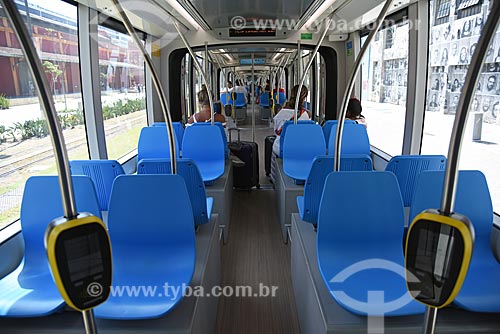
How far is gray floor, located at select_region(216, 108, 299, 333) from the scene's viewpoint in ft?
7.59

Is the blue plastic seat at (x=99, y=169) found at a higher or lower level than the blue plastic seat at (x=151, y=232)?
higher

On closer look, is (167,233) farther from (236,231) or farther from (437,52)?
(437,52)

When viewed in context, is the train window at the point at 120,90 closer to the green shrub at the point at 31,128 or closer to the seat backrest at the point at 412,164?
the green shrub at the point at 31,128

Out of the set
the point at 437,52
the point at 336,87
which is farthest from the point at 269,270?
the point at 336,87

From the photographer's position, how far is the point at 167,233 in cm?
204

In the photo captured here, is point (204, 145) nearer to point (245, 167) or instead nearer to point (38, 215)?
point (245, 167)

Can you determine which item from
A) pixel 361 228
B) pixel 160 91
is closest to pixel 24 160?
pixel 160 91

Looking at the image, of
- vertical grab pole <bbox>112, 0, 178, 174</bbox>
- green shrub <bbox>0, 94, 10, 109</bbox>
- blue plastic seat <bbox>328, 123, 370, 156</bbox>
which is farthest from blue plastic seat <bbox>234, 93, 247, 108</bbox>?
vertical grab pole <bbox>112, 0, 178, 174</bbox>

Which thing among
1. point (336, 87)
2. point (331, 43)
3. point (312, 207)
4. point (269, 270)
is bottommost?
point (269, 270)

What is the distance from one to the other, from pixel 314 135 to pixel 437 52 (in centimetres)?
131

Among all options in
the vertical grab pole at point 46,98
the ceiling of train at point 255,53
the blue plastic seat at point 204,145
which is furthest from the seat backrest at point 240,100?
the vertical grab pole at point 46,98

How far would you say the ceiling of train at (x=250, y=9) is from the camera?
3.53 meters

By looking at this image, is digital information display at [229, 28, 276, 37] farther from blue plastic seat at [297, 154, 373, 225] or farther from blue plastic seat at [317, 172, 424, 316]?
blue plastic seat at [317, 172, 424, 316]

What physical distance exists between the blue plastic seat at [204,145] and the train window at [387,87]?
6.04 ft
